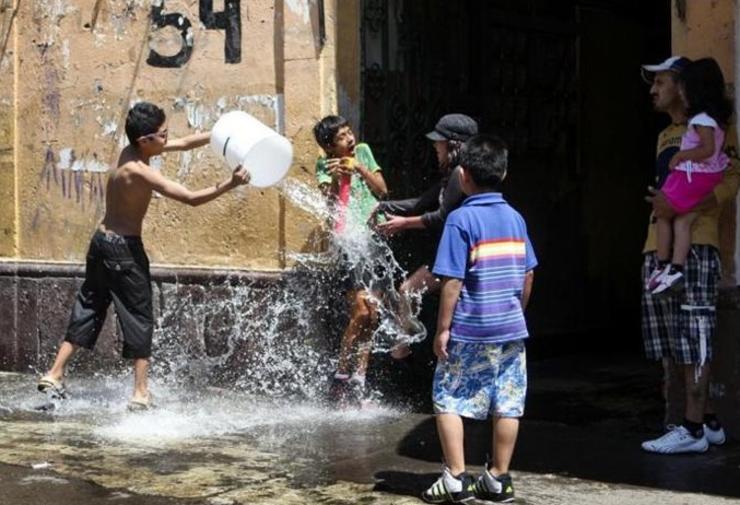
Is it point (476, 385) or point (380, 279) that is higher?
point (380, 279)

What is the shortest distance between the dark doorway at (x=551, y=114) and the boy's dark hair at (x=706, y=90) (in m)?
2.30

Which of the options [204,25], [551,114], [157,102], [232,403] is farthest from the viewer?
[551,114]

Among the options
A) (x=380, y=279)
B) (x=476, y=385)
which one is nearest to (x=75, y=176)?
(x=380, y=279)

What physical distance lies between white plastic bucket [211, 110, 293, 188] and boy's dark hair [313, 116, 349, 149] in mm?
356

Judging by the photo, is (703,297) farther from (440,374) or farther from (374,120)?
(374,120)

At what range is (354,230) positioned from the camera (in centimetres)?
764

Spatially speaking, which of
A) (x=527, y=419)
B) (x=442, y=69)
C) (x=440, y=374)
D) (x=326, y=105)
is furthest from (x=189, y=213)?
(x=440, y=374)

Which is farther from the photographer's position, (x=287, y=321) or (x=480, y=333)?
(x=287, y=321)

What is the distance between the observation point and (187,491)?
5.71 metres

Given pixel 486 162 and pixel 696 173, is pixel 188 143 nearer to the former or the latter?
pixel 486 162

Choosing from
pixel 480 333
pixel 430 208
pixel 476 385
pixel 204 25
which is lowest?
pixel 476 385

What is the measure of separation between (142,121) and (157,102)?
4.43ft

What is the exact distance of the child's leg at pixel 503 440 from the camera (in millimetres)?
5402

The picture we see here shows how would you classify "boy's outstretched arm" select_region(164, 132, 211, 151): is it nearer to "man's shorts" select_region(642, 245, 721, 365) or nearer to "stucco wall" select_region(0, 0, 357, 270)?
"stucco wall" select_region(0, 0, 357, 270)
